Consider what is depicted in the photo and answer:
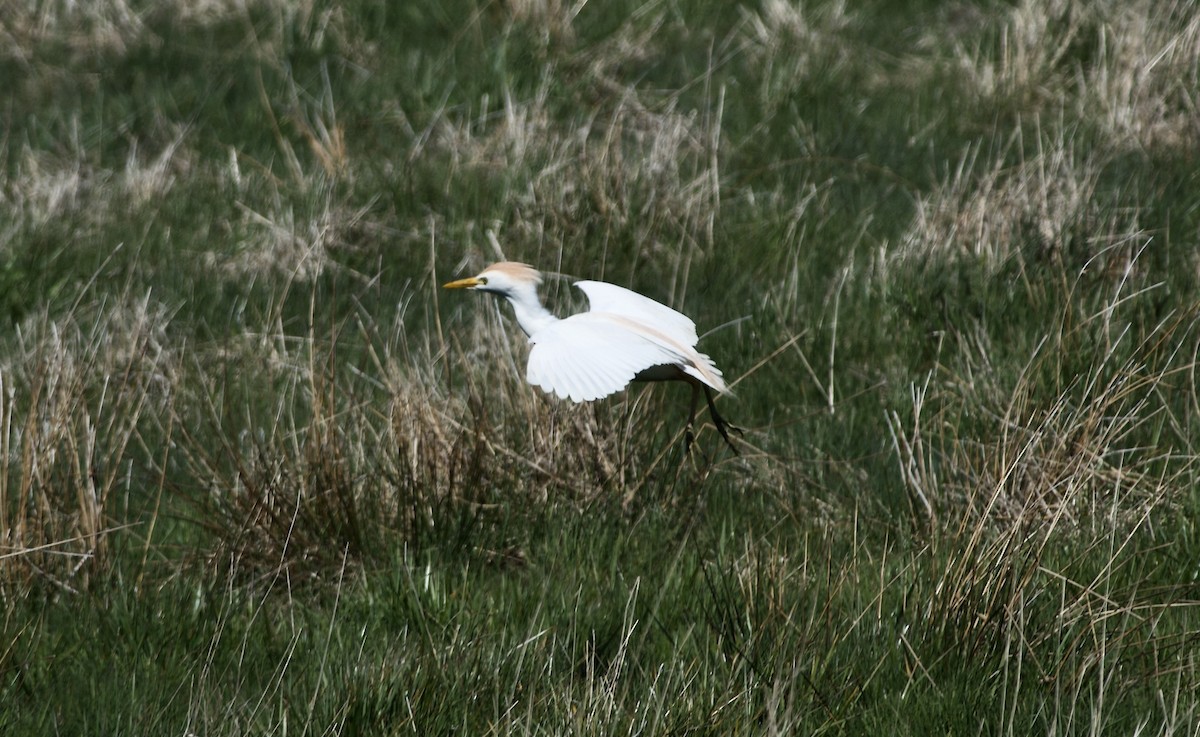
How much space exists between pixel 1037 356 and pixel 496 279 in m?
1.73

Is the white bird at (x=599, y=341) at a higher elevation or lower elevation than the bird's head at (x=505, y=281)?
lower

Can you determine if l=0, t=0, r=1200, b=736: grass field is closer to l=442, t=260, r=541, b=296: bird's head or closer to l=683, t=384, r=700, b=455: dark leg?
l=683, t=384, r=700, b=455: dark leg

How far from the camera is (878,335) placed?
4227mm

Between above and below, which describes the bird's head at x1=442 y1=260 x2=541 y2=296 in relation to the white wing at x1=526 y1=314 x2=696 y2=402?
above

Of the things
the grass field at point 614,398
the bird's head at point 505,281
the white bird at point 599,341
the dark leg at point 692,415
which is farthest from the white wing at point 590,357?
the grass field at point 614,398

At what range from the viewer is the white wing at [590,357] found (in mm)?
2344

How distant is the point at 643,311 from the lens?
2.83m

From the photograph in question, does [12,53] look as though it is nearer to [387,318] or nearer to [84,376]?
[387,318]

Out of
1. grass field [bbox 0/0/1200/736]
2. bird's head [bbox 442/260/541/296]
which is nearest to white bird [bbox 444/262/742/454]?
bird's head [bbox 442/260/541/296]

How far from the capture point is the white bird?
237 cm

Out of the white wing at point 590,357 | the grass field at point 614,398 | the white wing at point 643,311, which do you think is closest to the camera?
the white wing at point 590,357

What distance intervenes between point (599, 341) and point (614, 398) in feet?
3.54

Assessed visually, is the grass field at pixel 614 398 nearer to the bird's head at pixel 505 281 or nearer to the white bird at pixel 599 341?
the white bird at pixel 599 341

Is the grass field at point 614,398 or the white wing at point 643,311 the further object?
the white wing at point 643,311
